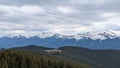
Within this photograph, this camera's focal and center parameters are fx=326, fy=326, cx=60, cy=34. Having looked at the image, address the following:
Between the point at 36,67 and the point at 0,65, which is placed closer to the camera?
the point at 0,65

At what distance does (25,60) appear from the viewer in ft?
652

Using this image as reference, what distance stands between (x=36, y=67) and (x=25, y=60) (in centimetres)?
865

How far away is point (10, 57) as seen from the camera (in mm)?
196875

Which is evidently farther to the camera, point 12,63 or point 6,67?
point 12,63

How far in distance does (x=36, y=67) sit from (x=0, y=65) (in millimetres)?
26403

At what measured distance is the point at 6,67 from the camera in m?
178

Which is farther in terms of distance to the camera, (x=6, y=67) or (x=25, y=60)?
(x=25, y=60)

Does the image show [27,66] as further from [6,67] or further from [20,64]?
[6,67]

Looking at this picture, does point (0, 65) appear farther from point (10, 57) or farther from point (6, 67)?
point (10, 57)

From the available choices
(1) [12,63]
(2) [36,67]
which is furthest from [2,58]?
(2) [36,67]

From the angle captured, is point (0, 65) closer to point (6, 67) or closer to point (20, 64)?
point (6, 67)

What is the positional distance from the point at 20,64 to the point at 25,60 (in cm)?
526

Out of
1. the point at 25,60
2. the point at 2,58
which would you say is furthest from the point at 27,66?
the point at 2,58

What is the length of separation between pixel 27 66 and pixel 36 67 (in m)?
5.75
